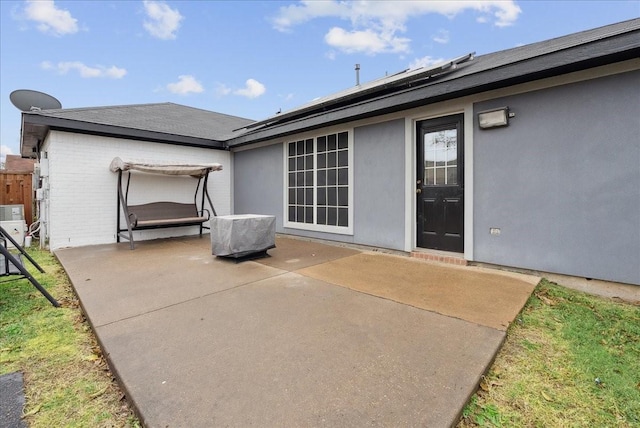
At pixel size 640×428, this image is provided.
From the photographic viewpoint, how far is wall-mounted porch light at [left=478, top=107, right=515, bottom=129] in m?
3.72

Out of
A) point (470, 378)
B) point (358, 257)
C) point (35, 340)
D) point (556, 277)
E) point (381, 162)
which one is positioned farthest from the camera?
point (381, 162)

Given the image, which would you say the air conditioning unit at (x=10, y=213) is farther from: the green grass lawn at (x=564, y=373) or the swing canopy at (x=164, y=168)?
the green grass lawn at (x=564, y=373)

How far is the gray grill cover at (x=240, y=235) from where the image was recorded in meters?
4.32

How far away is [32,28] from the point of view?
7648 millimetres

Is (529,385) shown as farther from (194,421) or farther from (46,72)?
(46,72)

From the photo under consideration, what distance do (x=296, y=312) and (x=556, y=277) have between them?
3283mm

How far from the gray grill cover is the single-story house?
1.77 metres

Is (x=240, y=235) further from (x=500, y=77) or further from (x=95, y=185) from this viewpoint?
(x=95, y=185)

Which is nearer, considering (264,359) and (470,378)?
(470,378)

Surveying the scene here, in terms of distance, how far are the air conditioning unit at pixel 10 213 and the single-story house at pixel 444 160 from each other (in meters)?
0.73

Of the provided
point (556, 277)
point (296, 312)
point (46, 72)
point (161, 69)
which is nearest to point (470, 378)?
point (296, 312)

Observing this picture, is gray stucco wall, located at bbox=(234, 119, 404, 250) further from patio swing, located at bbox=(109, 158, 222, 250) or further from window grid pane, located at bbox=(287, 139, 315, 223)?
patio swing, located at bbox=(109, 158, 222, 250)

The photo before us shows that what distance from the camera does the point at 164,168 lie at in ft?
20.6

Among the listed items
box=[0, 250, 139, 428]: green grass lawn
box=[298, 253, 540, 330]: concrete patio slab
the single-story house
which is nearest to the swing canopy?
the single-story house
